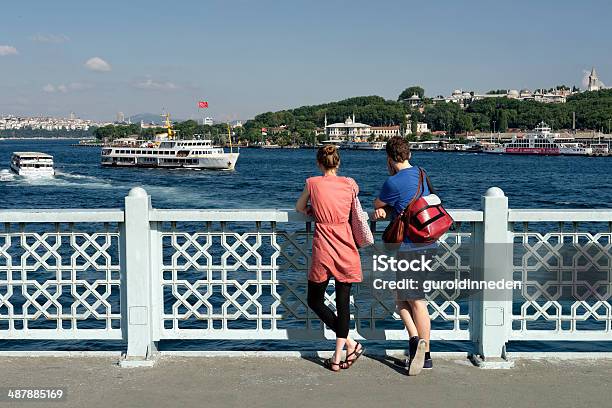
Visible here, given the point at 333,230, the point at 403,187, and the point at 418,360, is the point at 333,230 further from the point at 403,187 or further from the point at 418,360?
the point at 418,360

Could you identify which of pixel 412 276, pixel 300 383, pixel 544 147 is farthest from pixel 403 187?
pixel 544 147

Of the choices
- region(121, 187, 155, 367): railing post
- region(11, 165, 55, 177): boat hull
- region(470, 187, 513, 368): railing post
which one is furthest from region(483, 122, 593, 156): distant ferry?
region(121, 187, 155, 367): railing post

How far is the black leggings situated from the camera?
530 centimetres

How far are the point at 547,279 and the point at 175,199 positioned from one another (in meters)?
44.6

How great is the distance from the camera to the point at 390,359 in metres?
5.64

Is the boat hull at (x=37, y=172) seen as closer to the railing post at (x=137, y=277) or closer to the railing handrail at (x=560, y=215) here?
the railing post at (x=137, y=277)

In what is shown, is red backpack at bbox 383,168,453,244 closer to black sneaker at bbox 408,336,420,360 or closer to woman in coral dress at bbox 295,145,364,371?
woman in coral dress at bbox 295,145,364,371

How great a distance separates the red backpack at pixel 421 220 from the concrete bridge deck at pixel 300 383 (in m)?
1.03

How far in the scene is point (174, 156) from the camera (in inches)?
3632

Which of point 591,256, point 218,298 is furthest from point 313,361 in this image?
point 218,298

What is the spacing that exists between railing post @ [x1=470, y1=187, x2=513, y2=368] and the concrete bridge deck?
0.20m

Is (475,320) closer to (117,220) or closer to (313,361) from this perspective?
(313,361)

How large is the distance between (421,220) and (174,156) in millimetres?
89006

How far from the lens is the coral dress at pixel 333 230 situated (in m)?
5.16
